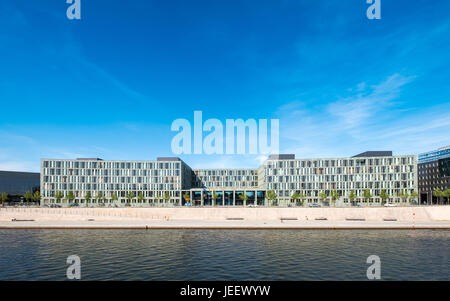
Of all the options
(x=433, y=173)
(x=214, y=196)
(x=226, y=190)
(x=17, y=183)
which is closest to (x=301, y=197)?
(x=226, y=190)

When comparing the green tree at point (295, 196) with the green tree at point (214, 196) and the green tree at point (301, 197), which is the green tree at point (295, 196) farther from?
the green tree at point (214, 196)

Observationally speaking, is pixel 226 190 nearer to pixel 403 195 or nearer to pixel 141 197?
pixel 141 197

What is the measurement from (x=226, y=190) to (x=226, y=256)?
93403 mm

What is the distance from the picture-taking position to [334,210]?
225 ft

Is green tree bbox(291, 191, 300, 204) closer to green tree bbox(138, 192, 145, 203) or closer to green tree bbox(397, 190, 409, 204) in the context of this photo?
green tree bbox(397, 190, 409, 204)

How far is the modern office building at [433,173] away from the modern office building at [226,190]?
22.8m

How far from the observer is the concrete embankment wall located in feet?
220

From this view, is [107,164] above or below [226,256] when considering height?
above

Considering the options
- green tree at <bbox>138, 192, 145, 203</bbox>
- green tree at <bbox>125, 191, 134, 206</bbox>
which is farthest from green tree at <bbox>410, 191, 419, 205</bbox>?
green tree at <bbox>125, 191, 134, 206</bbox>

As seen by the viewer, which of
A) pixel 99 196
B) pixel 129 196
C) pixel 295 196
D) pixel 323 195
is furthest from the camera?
pixel 99 196

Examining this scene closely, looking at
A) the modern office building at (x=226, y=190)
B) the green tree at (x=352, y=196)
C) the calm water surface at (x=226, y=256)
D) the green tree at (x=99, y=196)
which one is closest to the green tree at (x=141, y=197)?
the modern office building at (x=226, y=190)

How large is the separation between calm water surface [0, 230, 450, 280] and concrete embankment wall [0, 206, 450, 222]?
2426 cm

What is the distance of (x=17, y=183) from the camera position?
14988 centimetres
